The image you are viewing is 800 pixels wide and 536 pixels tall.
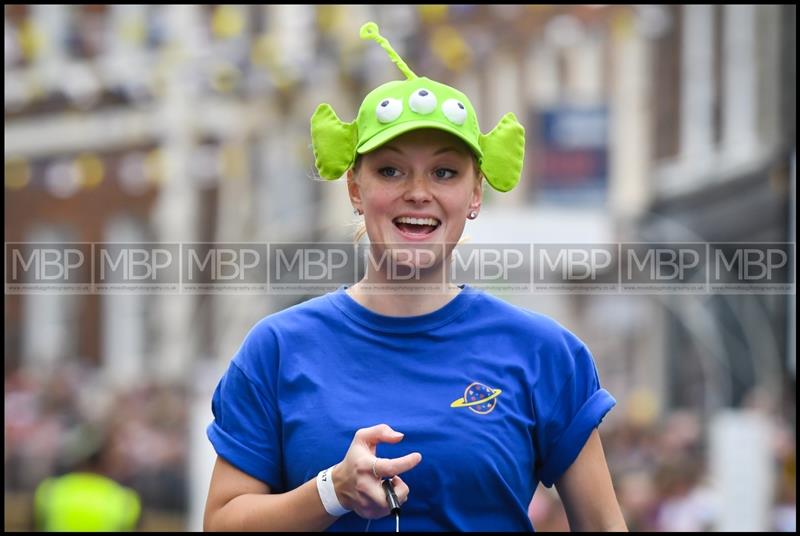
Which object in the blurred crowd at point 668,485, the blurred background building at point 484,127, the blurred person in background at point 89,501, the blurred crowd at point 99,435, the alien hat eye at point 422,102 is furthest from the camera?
the blurred background building at point 484,127

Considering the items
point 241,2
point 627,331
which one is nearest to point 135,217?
point 241,2

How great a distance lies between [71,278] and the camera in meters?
19.5

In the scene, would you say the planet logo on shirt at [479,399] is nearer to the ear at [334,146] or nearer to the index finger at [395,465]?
the index finger at [395,465]

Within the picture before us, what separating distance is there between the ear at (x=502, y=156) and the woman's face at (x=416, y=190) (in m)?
0.07

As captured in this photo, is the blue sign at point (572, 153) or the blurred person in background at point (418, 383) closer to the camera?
the blurred person in background at point (418, 383)

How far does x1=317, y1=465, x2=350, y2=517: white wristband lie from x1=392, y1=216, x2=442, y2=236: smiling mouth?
0.46 meters

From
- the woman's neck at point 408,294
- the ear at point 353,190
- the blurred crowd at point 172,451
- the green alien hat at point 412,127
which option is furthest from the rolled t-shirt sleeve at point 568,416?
the blurred crowd at point 172,451

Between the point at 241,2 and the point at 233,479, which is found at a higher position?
the point at 241,2

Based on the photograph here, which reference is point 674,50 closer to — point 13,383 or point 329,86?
point 329,86

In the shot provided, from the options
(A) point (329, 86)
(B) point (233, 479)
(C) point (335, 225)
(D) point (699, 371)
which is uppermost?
(A) point (329, 86)

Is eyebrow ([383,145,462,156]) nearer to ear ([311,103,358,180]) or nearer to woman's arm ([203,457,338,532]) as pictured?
ear ([311,103,358,180])

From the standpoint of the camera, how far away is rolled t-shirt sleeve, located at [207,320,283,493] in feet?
8.91

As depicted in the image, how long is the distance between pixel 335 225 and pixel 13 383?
5475 mm

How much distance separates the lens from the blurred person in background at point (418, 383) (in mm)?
2639
